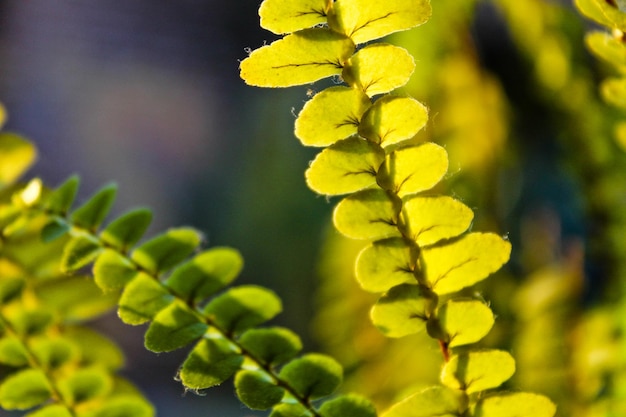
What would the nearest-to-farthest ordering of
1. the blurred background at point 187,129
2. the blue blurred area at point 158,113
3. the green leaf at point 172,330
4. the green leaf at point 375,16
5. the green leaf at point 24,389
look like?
the green leaf at point 375,16 < the green leaf at point 172,330 < the green leaf at point 24,389 < the blurred background at point 187,129 < the blue blurred area at point 158,113

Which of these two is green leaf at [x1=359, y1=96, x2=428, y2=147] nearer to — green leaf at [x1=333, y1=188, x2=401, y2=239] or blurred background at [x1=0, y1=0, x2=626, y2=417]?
green leaf at [x1=333, y1=188, x2=401, y2=239]

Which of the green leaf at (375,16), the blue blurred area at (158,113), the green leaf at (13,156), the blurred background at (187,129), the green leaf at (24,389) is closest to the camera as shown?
the green leaf at (375,16)

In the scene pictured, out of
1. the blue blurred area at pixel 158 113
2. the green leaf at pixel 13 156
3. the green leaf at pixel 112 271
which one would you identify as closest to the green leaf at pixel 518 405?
the green leaf at pixel 112 271

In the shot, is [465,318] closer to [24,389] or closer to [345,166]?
[345,166]

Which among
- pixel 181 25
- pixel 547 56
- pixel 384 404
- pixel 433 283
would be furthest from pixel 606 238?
pixel 181 25

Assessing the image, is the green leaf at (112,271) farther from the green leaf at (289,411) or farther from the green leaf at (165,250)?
the green leaf at (289,411)

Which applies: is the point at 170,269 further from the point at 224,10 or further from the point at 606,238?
the point at 224,10

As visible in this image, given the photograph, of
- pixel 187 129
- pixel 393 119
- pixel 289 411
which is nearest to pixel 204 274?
pixel 289 411
